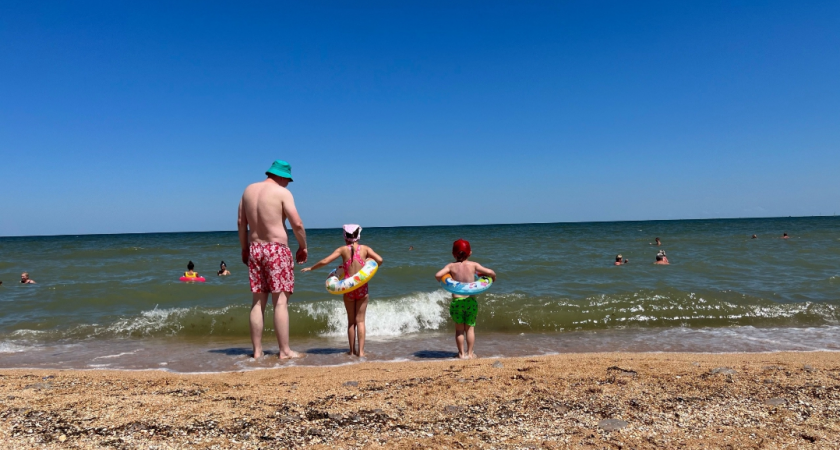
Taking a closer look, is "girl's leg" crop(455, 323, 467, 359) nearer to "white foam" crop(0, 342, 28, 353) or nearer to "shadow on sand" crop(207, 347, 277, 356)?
"shadow on sand" crop(207, 347, 277, 356)

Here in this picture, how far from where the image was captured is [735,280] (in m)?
11.9

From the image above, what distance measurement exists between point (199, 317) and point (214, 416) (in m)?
5.99

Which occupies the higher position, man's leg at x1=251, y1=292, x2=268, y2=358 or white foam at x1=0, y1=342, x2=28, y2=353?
man's leg at x1=251, y1=292, x2=268, y2=358

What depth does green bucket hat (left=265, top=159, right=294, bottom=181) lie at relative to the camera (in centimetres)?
493

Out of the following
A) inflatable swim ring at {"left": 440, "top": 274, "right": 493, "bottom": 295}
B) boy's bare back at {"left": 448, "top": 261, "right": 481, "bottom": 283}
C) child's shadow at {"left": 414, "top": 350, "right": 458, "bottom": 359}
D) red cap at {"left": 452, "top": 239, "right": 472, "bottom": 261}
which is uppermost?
red cap at {"left": 452, "top": 239, "right": 472, "bottom": 261}

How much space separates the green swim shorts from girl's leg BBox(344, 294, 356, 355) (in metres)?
1.16

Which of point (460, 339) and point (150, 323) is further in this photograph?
point (150, 323)

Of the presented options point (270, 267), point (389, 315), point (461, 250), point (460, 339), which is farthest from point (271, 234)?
point (389, 315)

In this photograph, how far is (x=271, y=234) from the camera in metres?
4.82

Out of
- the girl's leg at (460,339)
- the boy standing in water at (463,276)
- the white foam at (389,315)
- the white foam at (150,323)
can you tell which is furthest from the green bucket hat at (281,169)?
the white foam at (150,323)

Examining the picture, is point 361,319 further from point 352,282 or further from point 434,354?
point 434,354

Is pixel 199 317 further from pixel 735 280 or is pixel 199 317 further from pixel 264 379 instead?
pixel 735 280

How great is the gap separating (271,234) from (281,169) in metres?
0.71

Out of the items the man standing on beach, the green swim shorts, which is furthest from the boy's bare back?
the man standing on beach
